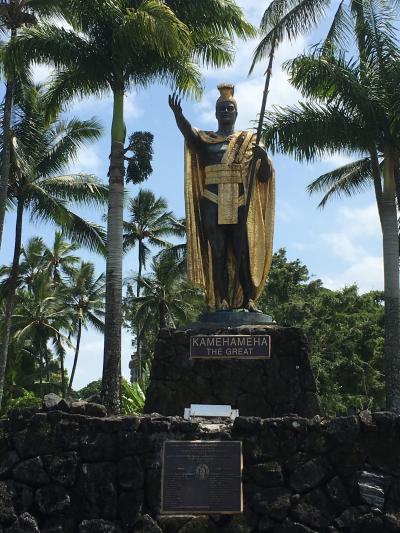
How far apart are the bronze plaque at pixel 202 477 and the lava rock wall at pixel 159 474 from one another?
7 cm

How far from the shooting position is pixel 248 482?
652 cm

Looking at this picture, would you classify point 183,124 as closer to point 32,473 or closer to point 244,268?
point 244,268

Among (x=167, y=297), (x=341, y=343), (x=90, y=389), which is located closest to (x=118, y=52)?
(x=341, y=343)

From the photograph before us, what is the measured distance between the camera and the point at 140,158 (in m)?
20.0

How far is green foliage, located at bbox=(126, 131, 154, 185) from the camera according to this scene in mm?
19469

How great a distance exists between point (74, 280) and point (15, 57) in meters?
20.2

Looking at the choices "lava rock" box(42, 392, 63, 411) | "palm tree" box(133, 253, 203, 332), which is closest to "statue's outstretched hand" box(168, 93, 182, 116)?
"lava rock" box(42, 392, 63, 411)

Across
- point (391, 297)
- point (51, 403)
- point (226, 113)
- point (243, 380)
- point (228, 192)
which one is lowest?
point (51, 403)

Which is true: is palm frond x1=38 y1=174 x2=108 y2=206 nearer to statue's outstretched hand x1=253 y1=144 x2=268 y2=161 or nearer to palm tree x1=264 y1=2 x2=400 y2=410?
palm tree x1=264 y1=2 x2=400 y2=410

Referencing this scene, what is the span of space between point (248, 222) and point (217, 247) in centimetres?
48

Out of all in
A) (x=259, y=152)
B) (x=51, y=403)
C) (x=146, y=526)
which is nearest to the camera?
(x=146, y=526)

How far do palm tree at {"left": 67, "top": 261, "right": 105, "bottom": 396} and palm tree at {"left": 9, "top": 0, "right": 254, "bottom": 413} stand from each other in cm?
1796

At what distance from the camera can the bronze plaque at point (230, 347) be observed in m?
8.48

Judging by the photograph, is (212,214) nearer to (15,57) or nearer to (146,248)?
(15,57)
